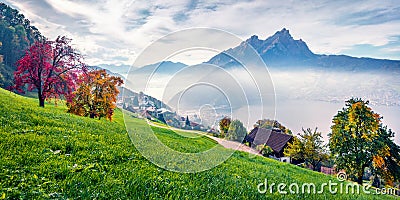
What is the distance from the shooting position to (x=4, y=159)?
5.80 m

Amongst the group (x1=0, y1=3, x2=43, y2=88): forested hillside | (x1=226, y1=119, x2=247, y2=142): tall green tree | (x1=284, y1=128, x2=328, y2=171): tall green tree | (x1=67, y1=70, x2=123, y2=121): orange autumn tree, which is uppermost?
(x1=0, y1=3, x2=43, y2=88): forested hillside

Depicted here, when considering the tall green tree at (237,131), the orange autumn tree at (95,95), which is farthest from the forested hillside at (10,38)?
the tall green tree at (237,131)

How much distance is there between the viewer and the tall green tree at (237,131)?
8.45m

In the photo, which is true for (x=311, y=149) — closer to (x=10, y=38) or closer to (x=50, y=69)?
(x=50, y=69)

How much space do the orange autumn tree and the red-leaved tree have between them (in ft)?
2.94

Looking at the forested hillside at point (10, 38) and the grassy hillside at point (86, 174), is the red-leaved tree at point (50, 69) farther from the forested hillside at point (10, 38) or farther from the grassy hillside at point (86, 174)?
the forested hillside at point (10, 38)

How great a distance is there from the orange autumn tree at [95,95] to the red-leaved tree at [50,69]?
35.2 inches

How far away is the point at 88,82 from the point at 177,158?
18.3 meters

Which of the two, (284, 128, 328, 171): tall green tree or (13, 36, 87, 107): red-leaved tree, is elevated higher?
(13, 36, 87, 107): red-leaved tree

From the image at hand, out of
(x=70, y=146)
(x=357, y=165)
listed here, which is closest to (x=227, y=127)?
(x=70, y=146)

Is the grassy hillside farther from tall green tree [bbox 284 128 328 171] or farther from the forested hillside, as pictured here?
the forested hillside

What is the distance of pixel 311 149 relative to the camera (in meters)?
43.4

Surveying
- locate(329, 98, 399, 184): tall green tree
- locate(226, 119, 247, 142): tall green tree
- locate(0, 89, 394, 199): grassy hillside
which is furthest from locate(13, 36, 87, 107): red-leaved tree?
locate(329, 98, 399, 184): tall green tree

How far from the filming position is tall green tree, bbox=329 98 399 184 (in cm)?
2909
